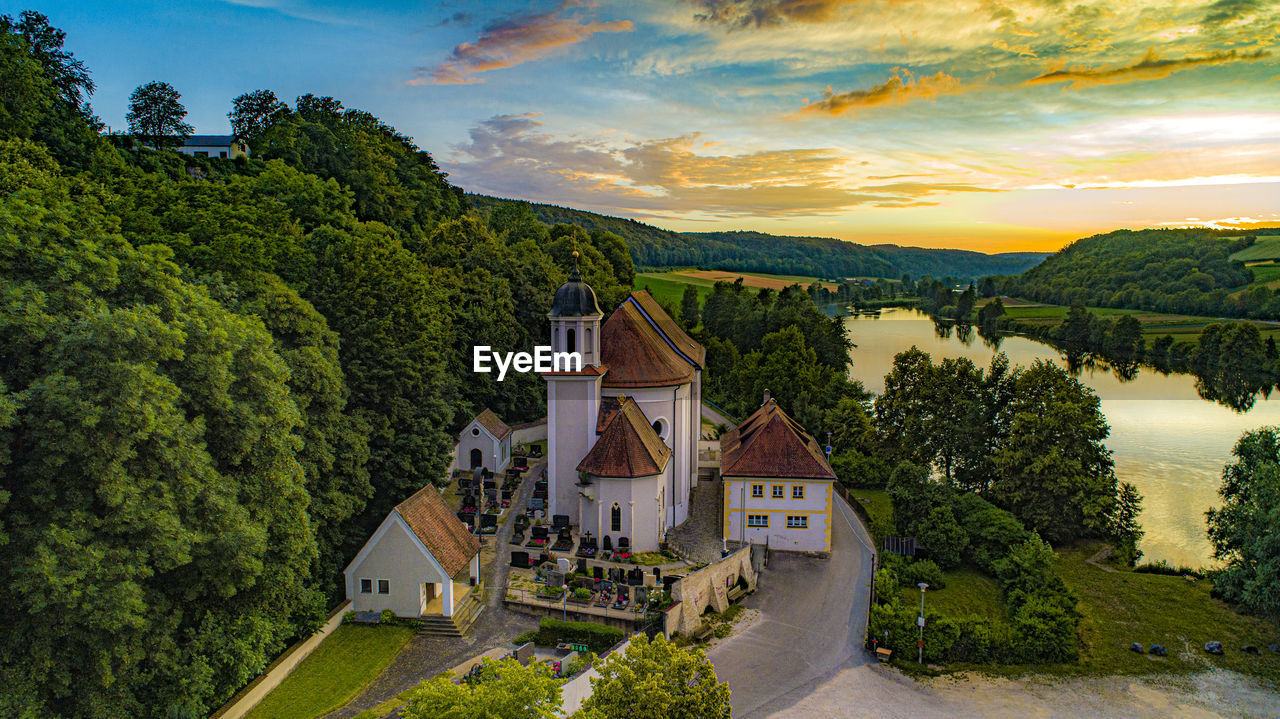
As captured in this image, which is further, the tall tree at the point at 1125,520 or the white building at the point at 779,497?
the tall tree at the point at 1125,520

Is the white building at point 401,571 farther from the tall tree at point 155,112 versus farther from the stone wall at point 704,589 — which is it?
the tall tree at point 155,112

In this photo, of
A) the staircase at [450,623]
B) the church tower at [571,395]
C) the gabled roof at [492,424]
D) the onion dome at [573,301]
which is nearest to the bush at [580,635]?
the staircase at [450,623]

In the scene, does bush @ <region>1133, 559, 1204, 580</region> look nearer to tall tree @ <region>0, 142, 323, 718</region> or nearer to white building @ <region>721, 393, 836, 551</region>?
white building @ <region>721, 393, 836, 551</region>

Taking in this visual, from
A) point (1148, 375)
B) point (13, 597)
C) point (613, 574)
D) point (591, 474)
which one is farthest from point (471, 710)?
point (1148, 375)

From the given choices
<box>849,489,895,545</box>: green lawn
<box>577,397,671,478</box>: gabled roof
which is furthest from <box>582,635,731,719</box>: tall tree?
<box>849,489,895,545</box>: green lawn

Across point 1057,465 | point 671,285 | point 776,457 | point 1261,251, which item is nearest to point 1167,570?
point 1057,465

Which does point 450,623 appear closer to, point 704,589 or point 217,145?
point 704,589

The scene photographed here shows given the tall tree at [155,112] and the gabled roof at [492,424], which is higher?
the tall tree at [155,112]
